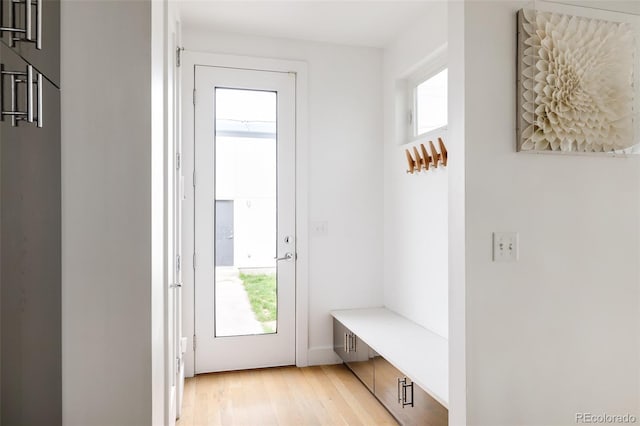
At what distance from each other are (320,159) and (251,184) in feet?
1.87

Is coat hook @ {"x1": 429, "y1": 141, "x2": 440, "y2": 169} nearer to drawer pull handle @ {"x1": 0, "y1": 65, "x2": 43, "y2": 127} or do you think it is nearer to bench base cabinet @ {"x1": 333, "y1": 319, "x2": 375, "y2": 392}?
bench base cabinet @ {"x1": 333, "y1": 319, "x2": 375, "y2": 392}

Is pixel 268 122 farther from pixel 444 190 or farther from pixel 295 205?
pixel 444 190

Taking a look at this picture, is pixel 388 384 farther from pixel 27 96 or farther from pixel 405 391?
pixel 27 96

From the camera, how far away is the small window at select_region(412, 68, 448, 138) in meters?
2.75

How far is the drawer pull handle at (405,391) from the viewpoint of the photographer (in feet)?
6.98

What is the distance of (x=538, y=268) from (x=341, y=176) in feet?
6.22

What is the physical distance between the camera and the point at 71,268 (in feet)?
3.45

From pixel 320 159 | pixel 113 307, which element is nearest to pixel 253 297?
pixel 320 159

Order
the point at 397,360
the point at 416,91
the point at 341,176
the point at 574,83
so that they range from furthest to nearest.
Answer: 1. the point at 341,176
2. the point at 416,91
3. the point at 397,360
4. the point at 574,83

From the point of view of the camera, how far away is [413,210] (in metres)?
2.98

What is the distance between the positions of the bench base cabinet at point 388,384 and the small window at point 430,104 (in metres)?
1.53

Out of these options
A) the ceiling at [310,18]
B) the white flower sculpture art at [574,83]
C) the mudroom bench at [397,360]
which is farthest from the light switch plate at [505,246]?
the ceiling at [310,18]

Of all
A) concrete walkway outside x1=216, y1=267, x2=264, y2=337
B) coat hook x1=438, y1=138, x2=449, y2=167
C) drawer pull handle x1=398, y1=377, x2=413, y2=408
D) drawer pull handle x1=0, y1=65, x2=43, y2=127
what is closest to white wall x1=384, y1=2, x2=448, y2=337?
coat hook x1=438, y1=138, x2=449, y2=167

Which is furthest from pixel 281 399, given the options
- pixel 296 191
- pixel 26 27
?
pixel 26 27
